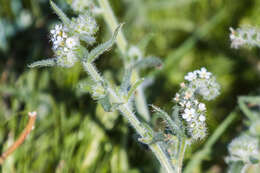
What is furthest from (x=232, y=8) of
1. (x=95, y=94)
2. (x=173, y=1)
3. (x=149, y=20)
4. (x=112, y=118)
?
(x=95, y=94)

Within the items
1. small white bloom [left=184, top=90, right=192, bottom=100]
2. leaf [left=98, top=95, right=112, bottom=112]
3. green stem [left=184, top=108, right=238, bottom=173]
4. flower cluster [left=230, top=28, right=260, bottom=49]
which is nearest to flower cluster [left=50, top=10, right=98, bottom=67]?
leaf [left=98, top=95, right=112, bottom=112]

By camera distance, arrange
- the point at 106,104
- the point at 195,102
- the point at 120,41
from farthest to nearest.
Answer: the point at 120,41 → the point at 195,102 → the point at 106,104

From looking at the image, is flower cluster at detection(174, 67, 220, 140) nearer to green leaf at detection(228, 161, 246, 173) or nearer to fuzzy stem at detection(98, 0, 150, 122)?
green leaf at detection(228, 161, 246, 173)

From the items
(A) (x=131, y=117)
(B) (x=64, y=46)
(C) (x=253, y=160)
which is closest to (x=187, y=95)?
(A) (x=131, y=117)

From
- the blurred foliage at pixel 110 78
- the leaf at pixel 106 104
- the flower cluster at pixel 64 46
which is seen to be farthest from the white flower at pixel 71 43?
the blurred foliage at pixel 110 78

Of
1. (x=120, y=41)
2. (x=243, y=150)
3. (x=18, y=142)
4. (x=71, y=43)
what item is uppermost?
(x=120, y=41)

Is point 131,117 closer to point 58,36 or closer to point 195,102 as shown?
point 195,102

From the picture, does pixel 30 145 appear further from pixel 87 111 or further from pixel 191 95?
pixel 191 95
